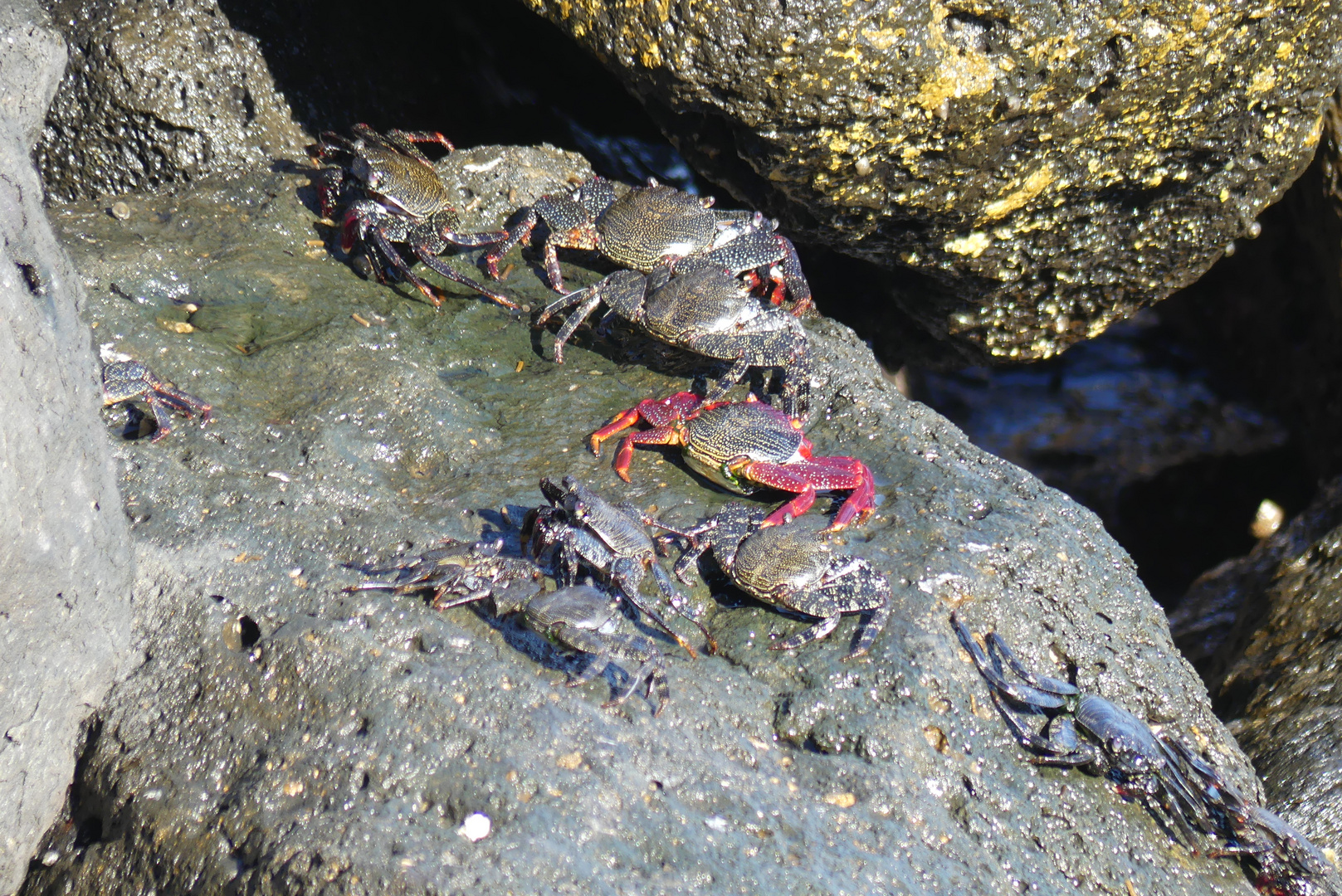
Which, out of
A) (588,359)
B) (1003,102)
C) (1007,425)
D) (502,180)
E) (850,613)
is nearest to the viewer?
(850,613)

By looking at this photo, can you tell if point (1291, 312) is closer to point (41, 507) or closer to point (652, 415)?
point (652, 415)

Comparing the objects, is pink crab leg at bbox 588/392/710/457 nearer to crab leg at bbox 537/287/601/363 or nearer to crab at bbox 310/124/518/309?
crab leg at bbox 537/287/601/363

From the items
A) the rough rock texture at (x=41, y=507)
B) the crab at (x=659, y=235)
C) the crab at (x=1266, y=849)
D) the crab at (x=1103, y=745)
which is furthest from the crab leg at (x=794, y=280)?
the rough rock texture at (x=41, y=507)

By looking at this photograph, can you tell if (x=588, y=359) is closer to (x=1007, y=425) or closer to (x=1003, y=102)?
(x=1003, y=102)

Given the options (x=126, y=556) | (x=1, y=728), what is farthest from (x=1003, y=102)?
(x=1, y=728)

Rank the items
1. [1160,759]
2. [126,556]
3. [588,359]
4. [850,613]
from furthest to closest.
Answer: [588,359] → [850,613] → [1160,759] → [126,556]

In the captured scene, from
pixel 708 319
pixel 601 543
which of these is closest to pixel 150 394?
pixel 601 543

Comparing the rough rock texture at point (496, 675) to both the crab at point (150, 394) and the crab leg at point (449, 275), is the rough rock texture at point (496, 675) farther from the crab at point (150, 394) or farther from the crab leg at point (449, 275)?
the crab leg at point (449, 275)
